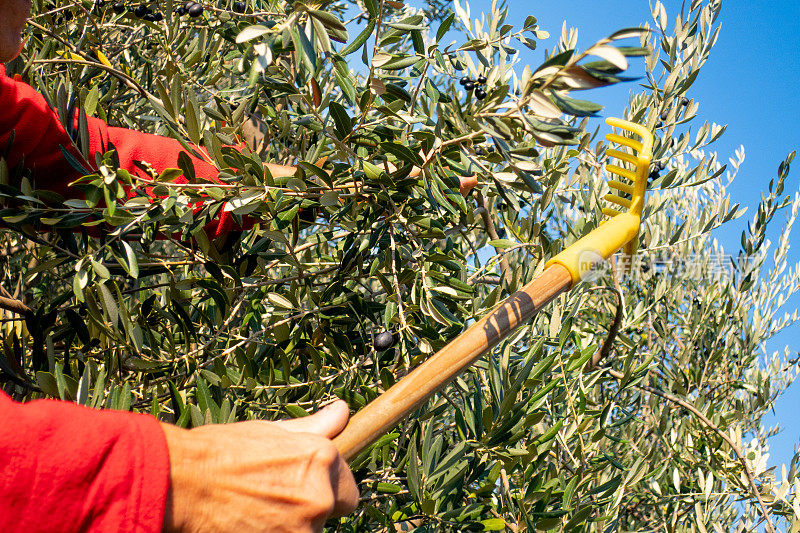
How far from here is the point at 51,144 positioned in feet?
6.72

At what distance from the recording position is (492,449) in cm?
193

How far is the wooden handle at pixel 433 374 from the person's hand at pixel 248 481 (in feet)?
0.45

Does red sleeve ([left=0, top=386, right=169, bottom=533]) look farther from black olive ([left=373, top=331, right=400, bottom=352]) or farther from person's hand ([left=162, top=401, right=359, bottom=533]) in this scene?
black olive ([left=373, top=331, right=400, bottom=352])

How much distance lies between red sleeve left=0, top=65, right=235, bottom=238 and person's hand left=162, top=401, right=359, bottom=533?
0.96 metres

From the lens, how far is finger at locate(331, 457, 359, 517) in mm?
1234

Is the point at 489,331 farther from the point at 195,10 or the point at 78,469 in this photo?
the point at 195,10

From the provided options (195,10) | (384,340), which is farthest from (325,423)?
(195,10)

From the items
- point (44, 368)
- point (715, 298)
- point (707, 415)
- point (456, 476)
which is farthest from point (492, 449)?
point (715, 298)

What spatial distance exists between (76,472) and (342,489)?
0.47 metres

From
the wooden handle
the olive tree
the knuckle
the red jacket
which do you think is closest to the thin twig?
the olive tree

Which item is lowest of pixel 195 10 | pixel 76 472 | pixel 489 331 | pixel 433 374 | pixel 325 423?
pixel 76 472

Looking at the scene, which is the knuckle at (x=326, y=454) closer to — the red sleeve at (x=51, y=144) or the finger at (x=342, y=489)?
the finger at (x=342, y=489)

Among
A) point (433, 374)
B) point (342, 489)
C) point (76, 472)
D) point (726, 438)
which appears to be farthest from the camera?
point (726, 438)

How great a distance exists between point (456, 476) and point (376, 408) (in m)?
0.63
